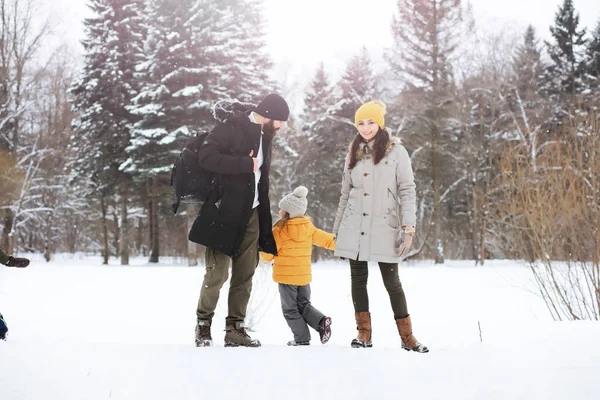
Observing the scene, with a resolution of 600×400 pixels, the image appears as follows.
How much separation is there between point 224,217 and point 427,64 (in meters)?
19.8

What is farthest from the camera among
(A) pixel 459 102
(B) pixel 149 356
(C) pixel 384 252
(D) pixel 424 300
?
(A) pixel 459 102

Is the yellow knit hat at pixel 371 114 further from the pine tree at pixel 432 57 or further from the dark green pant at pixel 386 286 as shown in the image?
the pine tree at pixel 432 57

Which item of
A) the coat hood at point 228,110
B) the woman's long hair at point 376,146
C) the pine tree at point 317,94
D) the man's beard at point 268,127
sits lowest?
the woman's long hair at point 376,146

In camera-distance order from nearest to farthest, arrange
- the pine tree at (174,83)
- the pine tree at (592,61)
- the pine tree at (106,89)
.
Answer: the pine tree at (174,83) < the pine tree at (106,89) < the pine tree at (592,61)

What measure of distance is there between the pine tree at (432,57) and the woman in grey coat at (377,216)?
17.9m

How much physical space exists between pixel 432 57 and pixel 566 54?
11878 millimetres

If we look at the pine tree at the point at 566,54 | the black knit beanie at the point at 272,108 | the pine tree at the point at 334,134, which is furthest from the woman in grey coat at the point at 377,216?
the pine tree at the point at 566,54

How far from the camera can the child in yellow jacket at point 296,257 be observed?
4.78 meters

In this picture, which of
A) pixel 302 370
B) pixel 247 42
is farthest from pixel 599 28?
pixel 302 370

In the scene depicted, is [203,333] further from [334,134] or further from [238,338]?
[334,134]

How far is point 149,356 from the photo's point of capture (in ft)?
10.2

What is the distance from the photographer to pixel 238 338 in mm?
3799

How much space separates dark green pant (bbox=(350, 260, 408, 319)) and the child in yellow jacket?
2.57 ft

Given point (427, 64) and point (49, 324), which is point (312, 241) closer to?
point (49, 324)
